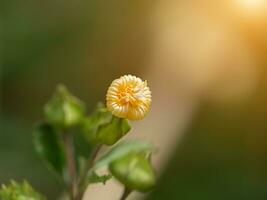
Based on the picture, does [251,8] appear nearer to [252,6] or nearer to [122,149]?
[252,6]

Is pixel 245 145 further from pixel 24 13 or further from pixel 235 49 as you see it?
pixel 24 13

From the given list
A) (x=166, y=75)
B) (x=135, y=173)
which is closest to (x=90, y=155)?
(x=135, y=173)

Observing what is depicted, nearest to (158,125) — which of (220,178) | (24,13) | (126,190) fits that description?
(220,178)

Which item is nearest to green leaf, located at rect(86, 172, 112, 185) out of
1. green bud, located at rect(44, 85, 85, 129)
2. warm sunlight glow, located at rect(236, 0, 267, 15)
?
green bud, located at rect(44, 85, 85, 129)

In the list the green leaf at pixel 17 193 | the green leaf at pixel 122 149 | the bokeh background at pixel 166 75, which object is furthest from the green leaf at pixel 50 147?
the bokeh background at pixel 166 75

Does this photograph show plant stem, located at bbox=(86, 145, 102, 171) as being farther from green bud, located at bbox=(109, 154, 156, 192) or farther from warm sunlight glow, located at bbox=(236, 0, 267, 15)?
warm sunlight glow, located at bbox=(236, 0, 267, 15)

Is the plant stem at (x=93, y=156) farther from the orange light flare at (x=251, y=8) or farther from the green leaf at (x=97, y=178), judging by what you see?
the orange light flare at (x=251, y=8)
